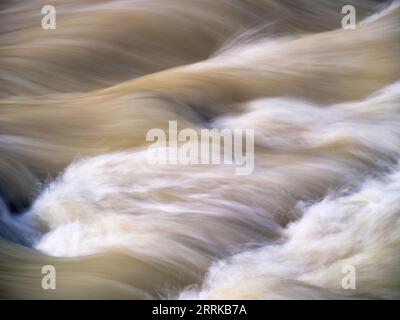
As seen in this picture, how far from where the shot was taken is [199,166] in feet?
9.09

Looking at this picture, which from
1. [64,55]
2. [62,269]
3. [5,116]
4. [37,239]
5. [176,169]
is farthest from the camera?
[64,55]

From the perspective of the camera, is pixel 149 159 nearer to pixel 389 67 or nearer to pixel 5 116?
pixel 5 116

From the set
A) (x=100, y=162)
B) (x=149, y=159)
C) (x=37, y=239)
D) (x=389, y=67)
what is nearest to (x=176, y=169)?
(x=149, y=159)

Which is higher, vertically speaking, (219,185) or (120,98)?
(120,98)

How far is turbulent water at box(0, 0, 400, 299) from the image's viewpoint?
96.3 inches

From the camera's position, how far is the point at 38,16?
3.28 meters

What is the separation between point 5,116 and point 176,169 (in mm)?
770

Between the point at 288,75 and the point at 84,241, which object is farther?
the point at 288,75

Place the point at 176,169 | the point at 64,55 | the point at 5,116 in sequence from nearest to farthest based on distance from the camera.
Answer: the point at 176,169, the point at 5,116, the point at 64,55

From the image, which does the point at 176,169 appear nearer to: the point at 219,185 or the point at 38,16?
the point at 219,185

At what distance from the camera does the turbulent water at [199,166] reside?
2.45 meters

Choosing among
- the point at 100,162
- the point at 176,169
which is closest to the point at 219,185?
the point at 176,169

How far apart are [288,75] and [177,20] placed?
57cm

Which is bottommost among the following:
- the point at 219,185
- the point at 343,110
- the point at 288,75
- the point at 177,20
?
the point at 219,185
